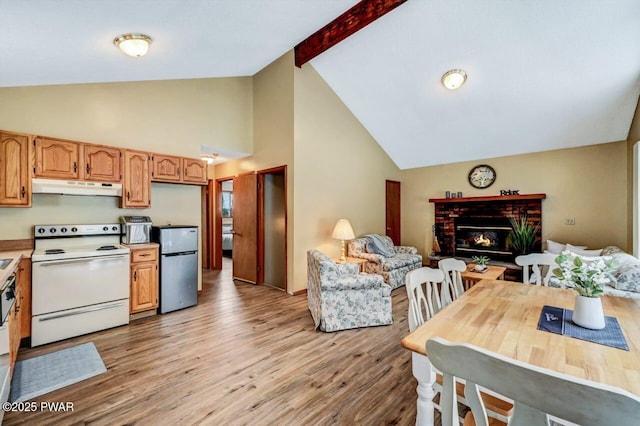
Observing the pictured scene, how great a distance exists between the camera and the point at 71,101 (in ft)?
11.2

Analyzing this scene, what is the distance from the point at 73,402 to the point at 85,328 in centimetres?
127

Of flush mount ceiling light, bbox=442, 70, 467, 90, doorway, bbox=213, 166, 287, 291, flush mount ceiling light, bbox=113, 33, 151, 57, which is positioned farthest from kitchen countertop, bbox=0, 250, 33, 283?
flush mount ceiling light, bbox=442, 70, 467, 90

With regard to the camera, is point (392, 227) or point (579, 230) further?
point (392, 227)

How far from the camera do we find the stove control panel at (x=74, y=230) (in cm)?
322

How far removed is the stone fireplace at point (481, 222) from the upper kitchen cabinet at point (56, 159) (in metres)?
6.44

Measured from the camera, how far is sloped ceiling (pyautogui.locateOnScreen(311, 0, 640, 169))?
3.45 metres

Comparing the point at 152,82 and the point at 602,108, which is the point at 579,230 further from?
the point at 152,82

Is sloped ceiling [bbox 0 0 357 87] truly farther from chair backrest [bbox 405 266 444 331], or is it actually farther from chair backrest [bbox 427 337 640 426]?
chair backrest [bbox 427 337 640 426]

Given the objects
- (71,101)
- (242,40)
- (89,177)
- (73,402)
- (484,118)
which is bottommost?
(73,402)

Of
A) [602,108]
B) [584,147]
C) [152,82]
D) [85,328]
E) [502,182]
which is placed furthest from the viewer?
[502,182]

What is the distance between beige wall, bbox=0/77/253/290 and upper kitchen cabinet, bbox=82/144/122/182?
0.87 feet

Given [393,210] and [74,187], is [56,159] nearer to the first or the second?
[74,187]

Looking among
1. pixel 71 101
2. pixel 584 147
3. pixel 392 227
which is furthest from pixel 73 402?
pixel 584 147

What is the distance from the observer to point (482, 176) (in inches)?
243
